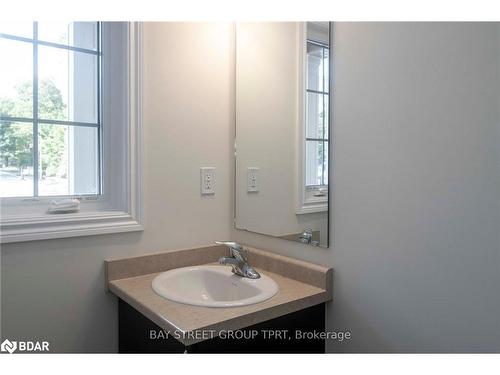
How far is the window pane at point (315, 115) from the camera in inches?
53.1

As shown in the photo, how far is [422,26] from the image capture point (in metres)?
1.08

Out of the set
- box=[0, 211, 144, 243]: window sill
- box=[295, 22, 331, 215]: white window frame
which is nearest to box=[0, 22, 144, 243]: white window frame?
box=[0, 211, 144, 243]: window sill

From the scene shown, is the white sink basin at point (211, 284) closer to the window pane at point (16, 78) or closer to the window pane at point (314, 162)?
the window pane at point (314, 162)

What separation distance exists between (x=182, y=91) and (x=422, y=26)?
91cm

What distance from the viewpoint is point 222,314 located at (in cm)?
109

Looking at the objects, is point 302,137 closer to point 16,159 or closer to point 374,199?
point 374,199

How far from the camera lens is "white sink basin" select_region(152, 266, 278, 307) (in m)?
1.34

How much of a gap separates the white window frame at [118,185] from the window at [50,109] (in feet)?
0.12

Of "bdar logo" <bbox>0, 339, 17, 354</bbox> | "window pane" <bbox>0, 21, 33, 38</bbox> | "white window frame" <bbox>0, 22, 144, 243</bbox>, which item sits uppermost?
"window pane" <bbox>0, 21, 33, 38</bbox>

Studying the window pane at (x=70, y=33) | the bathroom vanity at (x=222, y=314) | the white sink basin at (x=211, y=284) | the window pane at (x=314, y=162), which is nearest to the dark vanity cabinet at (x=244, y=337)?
the bathroom vanity at (x=222, y=314)

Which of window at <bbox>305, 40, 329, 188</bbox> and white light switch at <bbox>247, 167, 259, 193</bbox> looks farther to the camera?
white light switch at <bbox>247, 167, 259, 193</bbox>

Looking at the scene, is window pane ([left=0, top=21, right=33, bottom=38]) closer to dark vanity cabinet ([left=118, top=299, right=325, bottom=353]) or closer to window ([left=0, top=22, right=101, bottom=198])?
window ([left=0, top=22, right=101, bottom=198])

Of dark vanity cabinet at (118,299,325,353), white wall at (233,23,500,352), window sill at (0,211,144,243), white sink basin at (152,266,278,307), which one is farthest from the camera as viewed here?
white sink basin at (152,266,278,307)

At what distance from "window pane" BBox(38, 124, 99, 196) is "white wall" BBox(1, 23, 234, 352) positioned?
21cm
